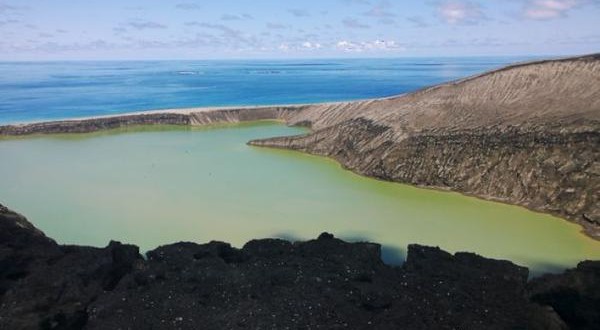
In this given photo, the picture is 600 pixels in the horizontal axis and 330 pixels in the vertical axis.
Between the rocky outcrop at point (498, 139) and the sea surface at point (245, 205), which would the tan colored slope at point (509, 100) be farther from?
the sea surface at point (245, 205)

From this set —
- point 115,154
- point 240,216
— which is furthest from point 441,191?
point 115,154

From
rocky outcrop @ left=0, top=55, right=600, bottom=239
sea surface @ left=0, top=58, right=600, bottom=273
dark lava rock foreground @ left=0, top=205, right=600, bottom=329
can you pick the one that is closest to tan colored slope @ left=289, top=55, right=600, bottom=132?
rocky outcrop @ left=0, top=55, right=600, bottom=239

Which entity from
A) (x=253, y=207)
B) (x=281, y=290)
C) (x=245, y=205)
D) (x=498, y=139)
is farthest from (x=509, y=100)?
(x=281, y=290)

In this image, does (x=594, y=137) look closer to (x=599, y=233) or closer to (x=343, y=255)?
(x=599, y=233)

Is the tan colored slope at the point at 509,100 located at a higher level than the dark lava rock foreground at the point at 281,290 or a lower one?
higher

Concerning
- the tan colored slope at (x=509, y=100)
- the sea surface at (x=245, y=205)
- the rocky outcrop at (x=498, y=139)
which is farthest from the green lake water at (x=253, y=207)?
the tan colored slope at (x=509, y=100)

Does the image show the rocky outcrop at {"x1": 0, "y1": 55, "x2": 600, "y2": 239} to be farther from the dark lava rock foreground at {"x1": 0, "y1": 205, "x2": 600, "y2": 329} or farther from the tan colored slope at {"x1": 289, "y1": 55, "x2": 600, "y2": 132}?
the dark lava rock foreground at {"x1": 0, "y1": 205, "x2": 600, "y2": 329}
